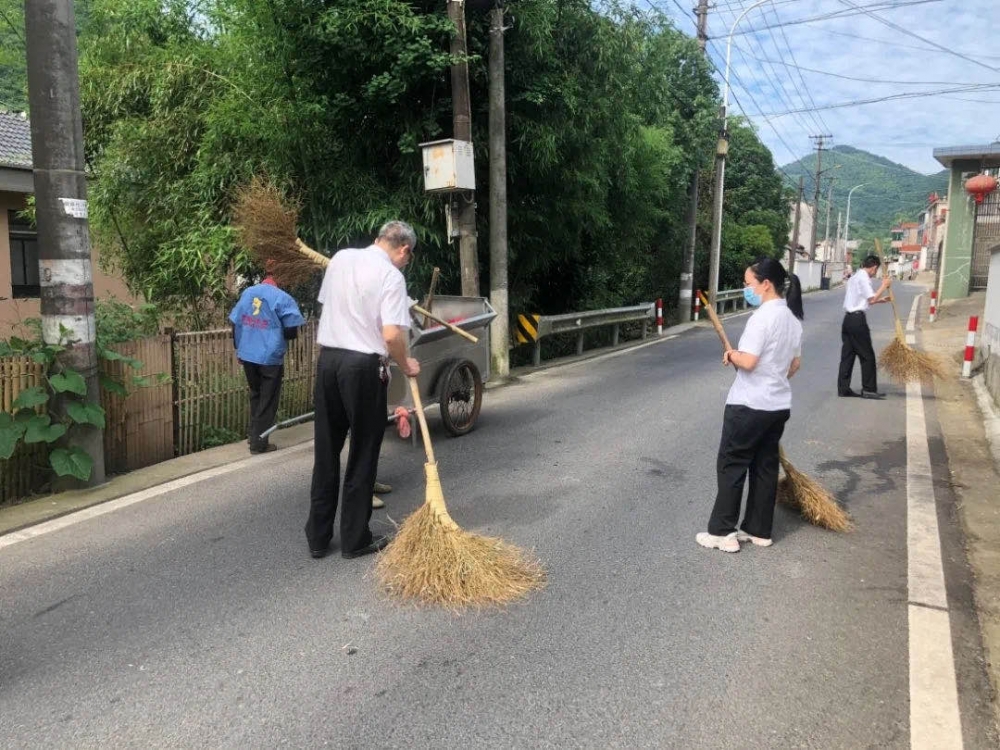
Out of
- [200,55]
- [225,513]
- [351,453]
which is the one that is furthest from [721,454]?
[200,55]

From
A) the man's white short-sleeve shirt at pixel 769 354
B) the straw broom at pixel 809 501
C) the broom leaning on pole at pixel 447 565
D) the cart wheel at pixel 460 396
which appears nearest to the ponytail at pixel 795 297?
the straw broom at pixel 809 501

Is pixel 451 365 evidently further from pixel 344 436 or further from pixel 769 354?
pixel 769 354

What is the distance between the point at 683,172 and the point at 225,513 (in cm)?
1834

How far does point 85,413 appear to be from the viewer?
5.14 m

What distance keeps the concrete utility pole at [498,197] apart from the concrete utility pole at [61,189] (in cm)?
523

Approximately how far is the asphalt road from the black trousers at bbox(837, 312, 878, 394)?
3678 millimetres

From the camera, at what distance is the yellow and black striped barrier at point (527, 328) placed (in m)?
12.4

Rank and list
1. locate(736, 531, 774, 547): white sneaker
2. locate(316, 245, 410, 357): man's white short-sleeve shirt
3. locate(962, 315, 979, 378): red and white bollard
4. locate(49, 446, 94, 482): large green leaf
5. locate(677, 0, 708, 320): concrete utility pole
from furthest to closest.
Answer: locate(677, 0, 708, 320): concrete utility pole → locate(962, 315, 979, 378): red and white bollard → locate(49, 446, 94, 482): large green leaf → locate(736, 531, 774, 547): white sneaker → locate(316, 245, 410, 357): man's white short-sleeve shirt

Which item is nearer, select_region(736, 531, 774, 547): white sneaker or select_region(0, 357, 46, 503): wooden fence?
select_region(736, 531, 774, 547): white sneaker

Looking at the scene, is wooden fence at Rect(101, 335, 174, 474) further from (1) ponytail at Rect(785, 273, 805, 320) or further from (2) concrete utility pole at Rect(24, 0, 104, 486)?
(1) ponytail at Rect(785, 273, 805, 320)

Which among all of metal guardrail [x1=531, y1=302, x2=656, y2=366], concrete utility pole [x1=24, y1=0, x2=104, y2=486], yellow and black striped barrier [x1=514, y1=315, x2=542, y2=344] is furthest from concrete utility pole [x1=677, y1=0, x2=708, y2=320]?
concrete utility pole [x1=24, y1=0, x2=104, y2=486]

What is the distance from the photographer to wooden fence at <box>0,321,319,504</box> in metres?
5.14

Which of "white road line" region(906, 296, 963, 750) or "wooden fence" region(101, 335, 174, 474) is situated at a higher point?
"wooden fence" region(101, 335, 174, 474)

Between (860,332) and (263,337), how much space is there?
694cm
